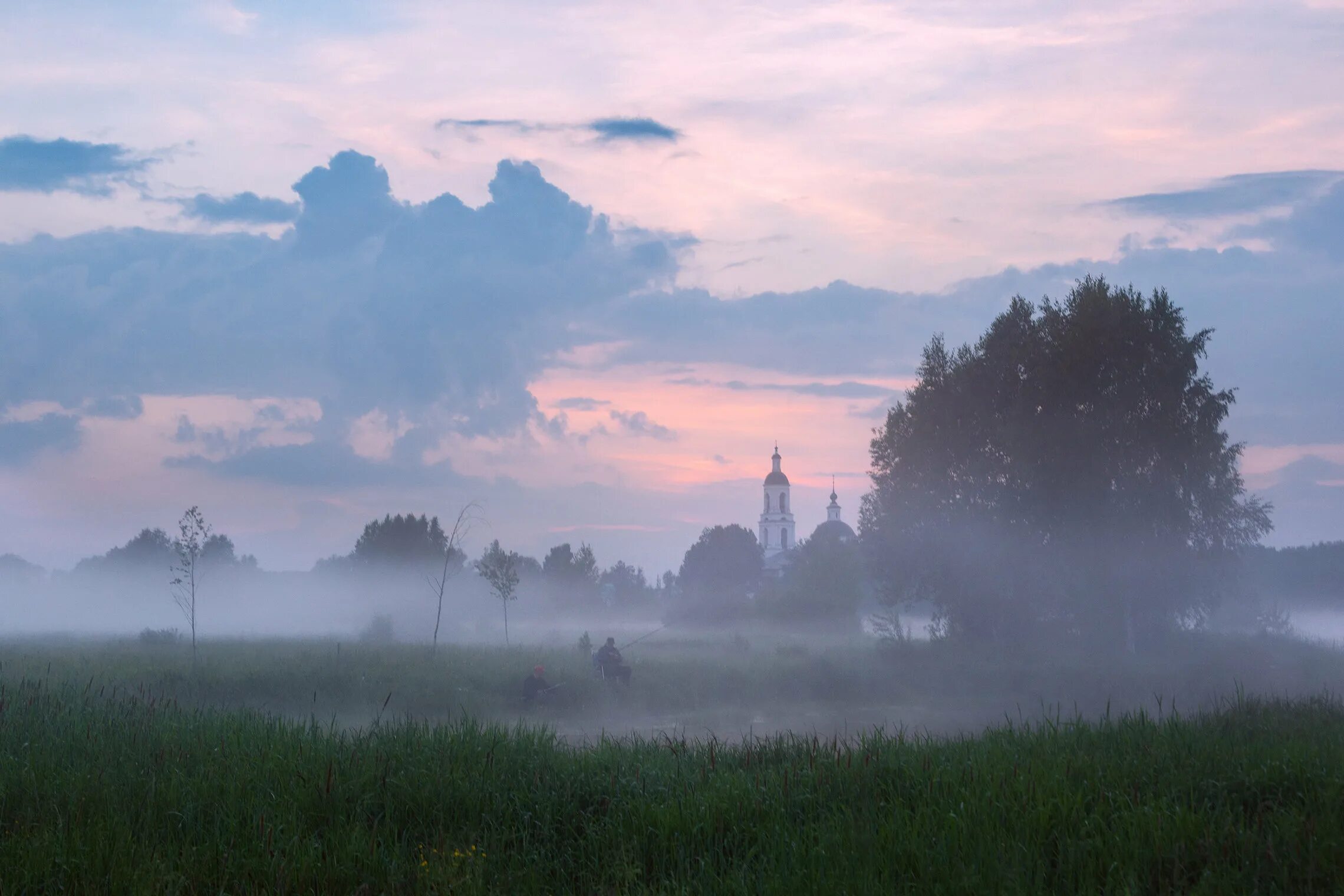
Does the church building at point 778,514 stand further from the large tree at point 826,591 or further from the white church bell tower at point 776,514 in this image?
the large tree at point 826,591

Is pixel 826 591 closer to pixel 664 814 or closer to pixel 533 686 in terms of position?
pixel 533 686

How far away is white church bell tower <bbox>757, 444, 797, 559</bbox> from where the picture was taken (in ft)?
541

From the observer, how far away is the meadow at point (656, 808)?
5.48 m

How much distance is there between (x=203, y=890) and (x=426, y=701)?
16.9m

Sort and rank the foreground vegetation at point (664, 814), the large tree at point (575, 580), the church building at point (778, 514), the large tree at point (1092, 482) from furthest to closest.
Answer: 1. the church building at point (778, 514)
2. the large tree at point (575, 580)
3. the large tree at point (1092, 482)
4. the foreground vegetation at point (664, 814)

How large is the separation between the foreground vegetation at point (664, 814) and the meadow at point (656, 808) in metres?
0.02

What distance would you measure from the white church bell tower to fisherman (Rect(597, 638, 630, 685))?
456 ft

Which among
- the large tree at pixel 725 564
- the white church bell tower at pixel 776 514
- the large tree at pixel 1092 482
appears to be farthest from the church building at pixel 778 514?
the large tree at pixel 1092 482

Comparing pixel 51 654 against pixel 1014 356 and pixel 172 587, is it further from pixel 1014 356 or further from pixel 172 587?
pixel 172 587

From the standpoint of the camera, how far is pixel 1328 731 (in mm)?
9211

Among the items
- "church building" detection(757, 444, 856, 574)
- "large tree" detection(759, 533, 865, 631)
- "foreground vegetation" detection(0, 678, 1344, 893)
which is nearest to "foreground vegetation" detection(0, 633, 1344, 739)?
"foreground vegetation" detection(0, 678, 1344, 893)

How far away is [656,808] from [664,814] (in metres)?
0.16

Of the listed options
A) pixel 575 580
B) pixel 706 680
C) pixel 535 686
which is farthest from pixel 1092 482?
pixel 575 580

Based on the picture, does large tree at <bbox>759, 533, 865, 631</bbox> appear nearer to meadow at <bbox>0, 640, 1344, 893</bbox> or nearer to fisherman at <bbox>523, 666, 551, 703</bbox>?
fisherman at <bbox>523, 666, 551, 703</bbox>
